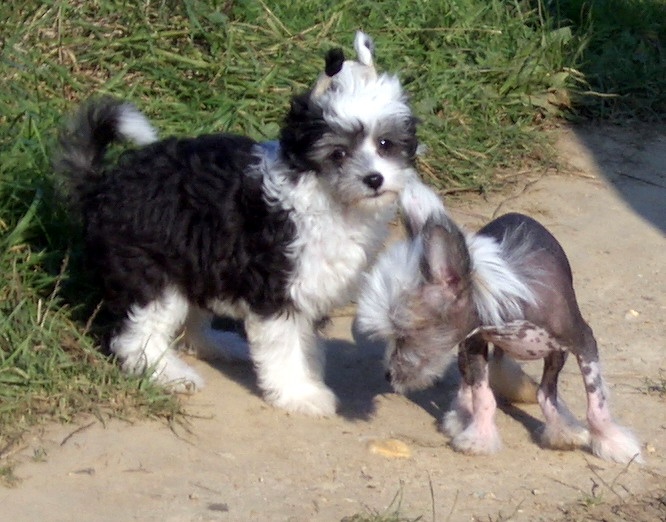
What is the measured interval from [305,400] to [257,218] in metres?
0.73

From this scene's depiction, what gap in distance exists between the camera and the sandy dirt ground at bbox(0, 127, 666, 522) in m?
4.08

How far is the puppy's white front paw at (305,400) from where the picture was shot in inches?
189

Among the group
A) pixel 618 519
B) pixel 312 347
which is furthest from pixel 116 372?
pixel 618 519

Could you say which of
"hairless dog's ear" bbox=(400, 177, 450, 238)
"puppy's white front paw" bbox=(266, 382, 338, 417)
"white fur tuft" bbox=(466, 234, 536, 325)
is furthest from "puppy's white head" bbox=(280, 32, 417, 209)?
"puppy's white front paw" bbox=(266, 382, 338, 417)

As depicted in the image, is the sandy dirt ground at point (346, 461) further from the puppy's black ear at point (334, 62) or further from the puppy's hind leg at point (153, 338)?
the puppy's black ear at point (334, 62)

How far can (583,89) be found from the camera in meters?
8.05

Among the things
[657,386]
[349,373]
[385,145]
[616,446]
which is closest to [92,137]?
[385,145]

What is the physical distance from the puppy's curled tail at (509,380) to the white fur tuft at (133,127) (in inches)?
65.2

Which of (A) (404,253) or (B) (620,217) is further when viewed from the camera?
(B) (620,217)

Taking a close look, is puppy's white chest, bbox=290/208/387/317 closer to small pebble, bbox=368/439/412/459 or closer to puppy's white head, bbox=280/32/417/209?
puppy's white head, bbox=280/32/417/209

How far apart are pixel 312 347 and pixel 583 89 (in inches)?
151

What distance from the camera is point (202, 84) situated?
268 inches

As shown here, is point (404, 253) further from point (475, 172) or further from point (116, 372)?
point (475, 172)

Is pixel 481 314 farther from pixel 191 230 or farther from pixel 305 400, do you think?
pixel 191 230
